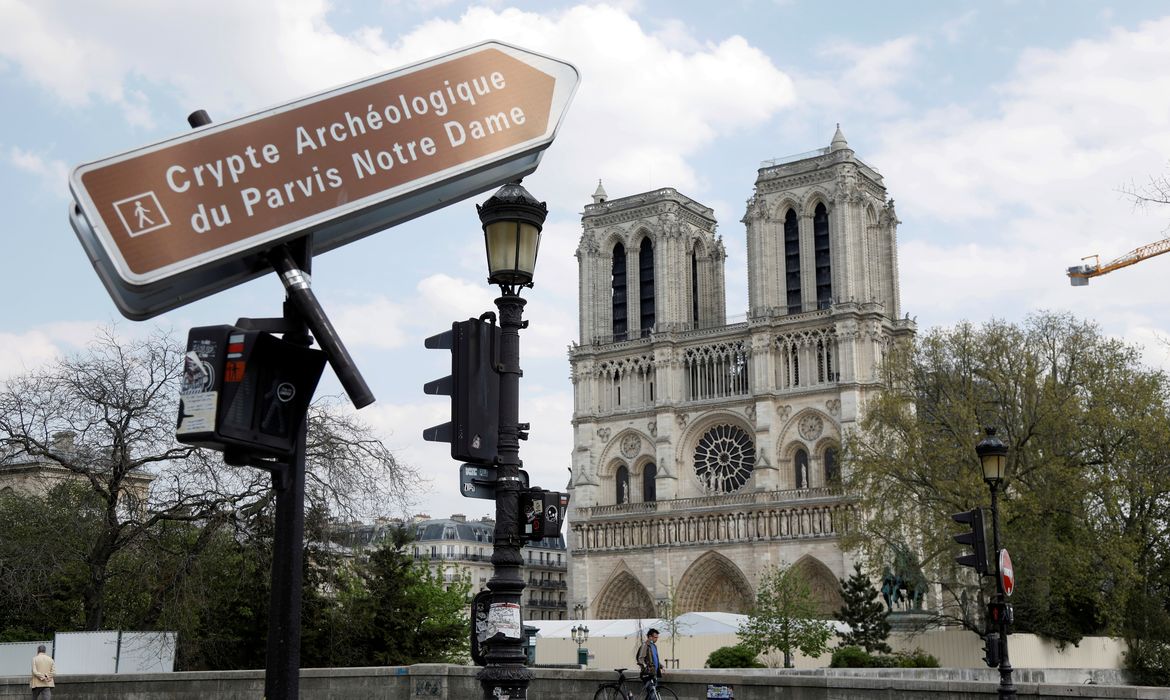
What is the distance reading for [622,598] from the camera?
6366cm

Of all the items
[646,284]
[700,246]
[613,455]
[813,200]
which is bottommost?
[613,455]

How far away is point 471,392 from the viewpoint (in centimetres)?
710

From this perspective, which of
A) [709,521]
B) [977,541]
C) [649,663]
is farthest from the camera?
[709,521]

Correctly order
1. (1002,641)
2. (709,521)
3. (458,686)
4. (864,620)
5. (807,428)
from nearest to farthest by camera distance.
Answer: (1002,641) < (458,686) < (864,620) < (807,428) < (709,521)

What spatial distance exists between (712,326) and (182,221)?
63.2m

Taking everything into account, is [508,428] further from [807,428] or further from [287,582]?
[807,428]

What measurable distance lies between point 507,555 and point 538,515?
0.31 metres

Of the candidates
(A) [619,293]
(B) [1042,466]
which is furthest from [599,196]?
(B) [1042,466]

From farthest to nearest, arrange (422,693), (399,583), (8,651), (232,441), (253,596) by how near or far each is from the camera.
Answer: (399,583), (253,596), (8,651), (422,693), (232,441)

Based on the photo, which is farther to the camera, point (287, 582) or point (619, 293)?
point (619, 293)

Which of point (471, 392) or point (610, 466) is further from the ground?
point (610, 466)

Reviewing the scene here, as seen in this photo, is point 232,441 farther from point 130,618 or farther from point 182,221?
point 130,618

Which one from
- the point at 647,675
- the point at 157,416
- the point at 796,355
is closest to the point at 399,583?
the point at 157,416

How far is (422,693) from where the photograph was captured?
54.1 ft
